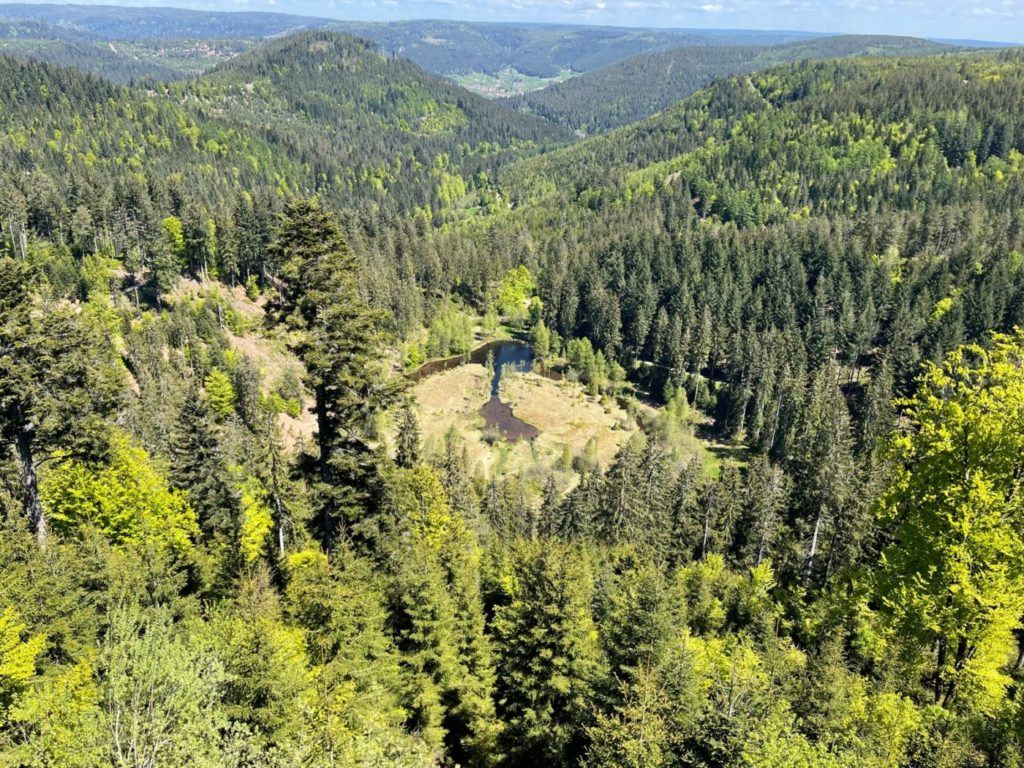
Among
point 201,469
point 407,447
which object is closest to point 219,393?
point 407,447

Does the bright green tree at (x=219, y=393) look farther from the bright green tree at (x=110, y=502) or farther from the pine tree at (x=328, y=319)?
the pine tree at (x=328, y=319)

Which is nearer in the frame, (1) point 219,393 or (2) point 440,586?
(2) point 440,586

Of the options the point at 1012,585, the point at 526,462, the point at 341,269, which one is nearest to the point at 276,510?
the point at 341,269

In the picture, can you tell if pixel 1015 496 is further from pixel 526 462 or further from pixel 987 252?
pixel 987 252

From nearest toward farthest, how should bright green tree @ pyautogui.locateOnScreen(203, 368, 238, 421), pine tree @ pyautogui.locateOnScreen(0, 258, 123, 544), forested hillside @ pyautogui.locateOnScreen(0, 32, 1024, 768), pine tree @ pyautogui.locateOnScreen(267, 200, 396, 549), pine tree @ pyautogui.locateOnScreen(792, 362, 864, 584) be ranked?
forested hillside @ pyautogui.locateOnScreen(0, 32, 1024, 768) → pine tree @ pyautogui.locateOnScreen(267, 200, 396, 549) → pine tree @ pyautogui.locateOnScreen(0, 258, 123, 544) → pine tree @ pyautogui.locateOnScreen(792, 362, 864, 584) → bright green tree @ pyautogui.locateOnScreen(203, 368, 238, 421)

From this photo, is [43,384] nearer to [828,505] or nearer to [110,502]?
[110,502]

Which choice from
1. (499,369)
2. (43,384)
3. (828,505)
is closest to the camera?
(43,384)

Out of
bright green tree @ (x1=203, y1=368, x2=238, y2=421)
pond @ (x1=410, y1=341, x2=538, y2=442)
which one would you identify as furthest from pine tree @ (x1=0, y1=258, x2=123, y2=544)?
pond @ (x1=410, y1=341, x2=538, y2=442)

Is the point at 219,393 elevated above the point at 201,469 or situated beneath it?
situated beneath

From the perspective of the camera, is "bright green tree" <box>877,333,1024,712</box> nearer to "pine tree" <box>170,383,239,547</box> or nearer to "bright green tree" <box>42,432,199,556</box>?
"bright green tree" <box>42,432,199,556</box>
